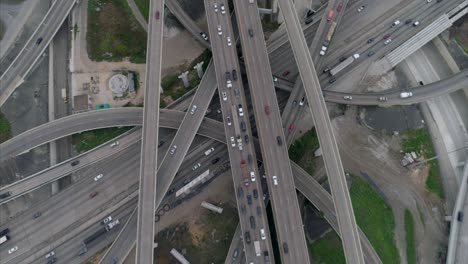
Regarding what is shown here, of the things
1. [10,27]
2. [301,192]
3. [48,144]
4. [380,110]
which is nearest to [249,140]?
[301,192]

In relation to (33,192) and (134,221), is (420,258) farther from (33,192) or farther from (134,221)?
(33,192)

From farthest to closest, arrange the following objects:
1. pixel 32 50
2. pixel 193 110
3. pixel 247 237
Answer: pixel 32 50 < pixel 193 110 < pixel 247 237

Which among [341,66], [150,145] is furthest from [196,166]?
[341,66]

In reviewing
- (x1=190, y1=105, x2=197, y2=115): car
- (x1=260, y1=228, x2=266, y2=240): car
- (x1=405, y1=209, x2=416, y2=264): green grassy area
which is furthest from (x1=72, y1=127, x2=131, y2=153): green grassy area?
(x1=405, y1=209, x2=416, y2=264): green grassy area

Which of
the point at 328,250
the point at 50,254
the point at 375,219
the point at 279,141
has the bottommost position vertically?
the point at 328,250

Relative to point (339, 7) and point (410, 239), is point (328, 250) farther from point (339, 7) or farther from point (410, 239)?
point (339, 7)
